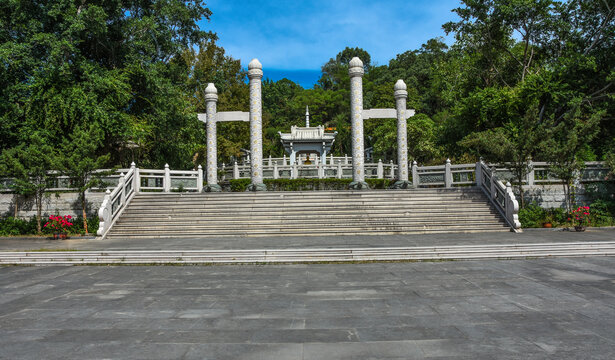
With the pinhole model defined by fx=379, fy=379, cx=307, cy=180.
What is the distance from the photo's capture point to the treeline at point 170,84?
15.0m

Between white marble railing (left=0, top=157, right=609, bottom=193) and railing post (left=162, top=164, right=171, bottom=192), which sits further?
railing post (left=162, top=164, right=171, bottom=192)

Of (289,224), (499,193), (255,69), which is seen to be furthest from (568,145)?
(255,69)

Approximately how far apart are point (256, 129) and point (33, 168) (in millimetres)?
9211

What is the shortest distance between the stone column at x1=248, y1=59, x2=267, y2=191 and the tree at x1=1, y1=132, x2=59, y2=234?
8.10 metres

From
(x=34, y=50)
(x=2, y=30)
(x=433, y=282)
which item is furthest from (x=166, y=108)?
(x=433, y=282)

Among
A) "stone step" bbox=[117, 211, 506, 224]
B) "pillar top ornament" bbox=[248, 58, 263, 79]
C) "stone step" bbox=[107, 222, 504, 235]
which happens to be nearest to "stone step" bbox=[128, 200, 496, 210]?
"stone step" bbox=[117, 211, 506, 224]

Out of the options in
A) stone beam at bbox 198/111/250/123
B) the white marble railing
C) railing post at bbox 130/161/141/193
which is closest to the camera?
the white marble railing

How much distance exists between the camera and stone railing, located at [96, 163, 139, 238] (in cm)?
1316

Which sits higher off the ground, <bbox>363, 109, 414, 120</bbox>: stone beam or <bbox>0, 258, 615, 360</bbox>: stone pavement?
<bbox>363, 109, 414, 120</bbox>: stone beam

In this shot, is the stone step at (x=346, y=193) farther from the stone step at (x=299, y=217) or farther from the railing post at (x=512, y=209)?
the railing post at (x=512, y=209)

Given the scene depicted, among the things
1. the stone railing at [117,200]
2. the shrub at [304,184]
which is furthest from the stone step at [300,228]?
the shrub at [304,184]

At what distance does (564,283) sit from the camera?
6.49 meters

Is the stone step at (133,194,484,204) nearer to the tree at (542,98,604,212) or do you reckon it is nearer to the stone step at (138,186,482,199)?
the stone step at (138,186,482,199)

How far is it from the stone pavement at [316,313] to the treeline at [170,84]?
8.67 meters
